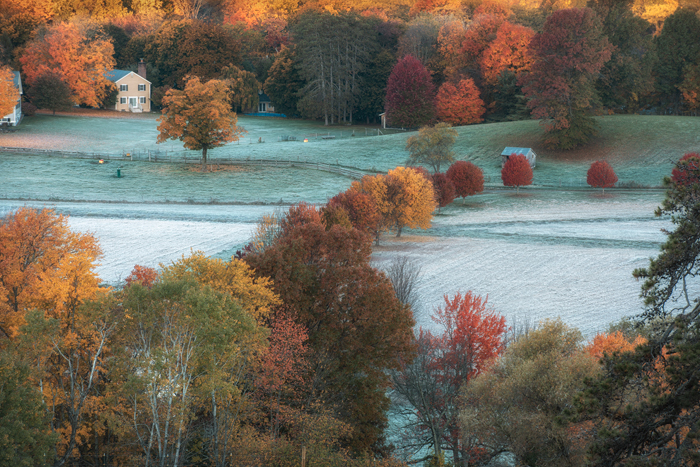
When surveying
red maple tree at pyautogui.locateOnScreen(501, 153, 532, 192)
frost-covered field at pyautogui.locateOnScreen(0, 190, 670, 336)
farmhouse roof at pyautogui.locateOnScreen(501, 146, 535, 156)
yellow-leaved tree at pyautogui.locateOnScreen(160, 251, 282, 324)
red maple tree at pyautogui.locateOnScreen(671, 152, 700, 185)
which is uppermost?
farmhouse roof at pyautogui.locateOnScreen(501, 146, 535, 156)

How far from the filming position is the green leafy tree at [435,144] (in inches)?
2970

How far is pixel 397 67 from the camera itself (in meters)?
105

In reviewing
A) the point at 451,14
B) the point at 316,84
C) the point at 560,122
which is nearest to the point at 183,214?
the point at 560,122

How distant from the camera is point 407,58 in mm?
104812

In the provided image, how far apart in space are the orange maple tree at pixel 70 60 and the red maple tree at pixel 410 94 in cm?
4809

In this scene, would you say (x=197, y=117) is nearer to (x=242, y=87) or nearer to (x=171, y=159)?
(x=171, y=159)

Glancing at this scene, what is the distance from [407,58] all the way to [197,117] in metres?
38.7

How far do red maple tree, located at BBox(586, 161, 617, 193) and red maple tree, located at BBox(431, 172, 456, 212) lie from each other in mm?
17182

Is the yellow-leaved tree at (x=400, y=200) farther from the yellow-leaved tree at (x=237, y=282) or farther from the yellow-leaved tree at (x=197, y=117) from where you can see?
the yellow-leaved tree at (x=197, y=117)

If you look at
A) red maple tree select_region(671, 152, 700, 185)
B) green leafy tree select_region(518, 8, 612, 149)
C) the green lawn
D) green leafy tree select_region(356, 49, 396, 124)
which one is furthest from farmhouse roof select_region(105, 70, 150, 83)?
red maple tree select_region(671, 152, 700, 185)

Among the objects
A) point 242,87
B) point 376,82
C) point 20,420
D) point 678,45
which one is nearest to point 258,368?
point 20,420

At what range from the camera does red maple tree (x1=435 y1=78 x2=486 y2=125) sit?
102625mm

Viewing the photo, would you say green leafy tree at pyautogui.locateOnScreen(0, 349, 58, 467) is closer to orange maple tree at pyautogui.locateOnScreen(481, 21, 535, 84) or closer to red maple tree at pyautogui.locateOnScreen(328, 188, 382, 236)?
red maple tree at pyautogui.locateOnScreen(328, 188, 382, 236)

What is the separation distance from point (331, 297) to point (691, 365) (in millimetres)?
16030
